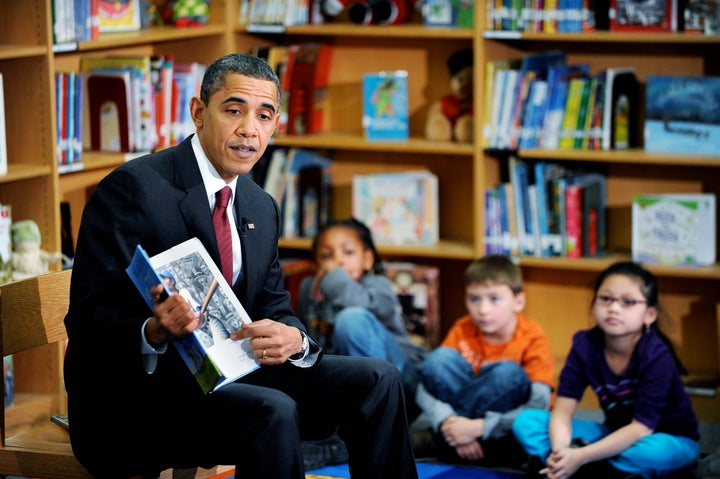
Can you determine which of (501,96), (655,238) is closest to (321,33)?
(501,96)

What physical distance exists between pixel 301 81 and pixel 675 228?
1483 mm

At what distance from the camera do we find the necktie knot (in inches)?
89.7

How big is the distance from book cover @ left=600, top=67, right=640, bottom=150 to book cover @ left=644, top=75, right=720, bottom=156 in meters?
0.06

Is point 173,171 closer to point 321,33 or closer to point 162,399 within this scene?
point 162,399

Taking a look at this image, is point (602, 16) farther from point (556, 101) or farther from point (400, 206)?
point (400, 206)

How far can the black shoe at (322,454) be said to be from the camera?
3305 mm

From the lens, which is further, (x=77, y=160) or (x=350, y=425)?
(x=77, y=160)

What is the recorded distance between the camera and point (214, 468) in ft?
8.07

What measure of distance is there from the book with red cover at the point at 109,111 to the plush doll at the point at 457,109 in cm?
115

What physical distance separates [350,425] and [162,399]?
363mm

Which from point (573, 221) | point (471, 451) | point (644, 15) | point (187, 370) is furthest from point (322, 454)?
point (644, 15)

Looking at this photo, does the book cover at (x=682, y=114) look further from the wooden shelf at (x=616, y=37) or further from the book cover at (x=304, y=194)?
the book cover at (x=304, y=194)

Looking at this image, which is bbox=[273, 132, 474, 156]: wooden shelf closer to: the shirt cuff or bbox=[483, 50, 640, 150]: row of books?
bbox=[483, 50, 640, 150]: row of books

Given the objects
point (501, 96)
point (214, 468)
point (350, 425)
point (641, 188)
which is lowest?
point (214, 468)
